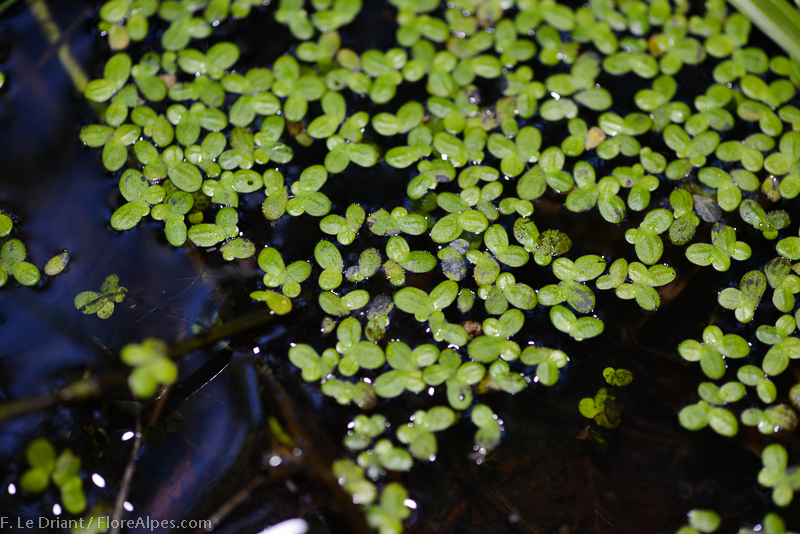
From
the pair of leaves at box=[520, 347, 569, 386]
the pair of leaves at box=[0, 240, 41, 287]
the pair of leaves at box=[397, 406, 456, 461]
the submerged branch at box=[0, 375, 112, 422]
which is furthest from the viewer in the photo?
the pair of leaves at box=[0, 240, 41, 287]

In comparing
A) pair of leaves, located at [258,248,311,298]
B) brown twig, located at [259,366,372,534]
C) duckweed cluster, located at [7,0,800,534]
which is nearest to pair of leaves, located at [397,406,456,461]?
duckweed cluster, located at [7,0,800,534]

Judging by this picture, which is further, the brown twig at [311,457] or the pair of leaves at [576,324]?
the pair of leaves at [576,324]

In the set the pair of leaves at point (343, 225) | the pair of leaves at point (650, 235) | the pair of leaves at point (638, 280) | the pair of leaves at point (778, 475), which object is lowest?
the pair of leaves at point (778, 475)

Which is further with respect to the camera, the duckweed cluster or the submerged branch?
the duckweed cluster

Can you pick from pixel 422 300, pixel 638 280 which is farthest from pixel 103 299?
pixel 638 280

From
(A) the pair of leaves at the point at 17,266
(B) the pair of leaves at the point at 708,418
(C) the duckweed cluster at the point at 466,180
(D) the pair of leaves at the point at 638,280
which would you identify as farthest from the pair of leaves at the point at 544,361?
(A) the pair of leaves at the point at 17,266

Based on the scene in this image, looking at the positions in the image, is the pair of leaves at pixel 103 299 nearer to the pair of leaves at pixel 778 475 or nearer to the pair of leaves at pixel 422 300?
the pair of leaves at pixel 422 300

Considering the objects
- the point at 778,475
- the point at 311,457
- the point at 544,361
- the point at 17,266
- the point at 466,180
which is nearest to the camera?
the point at 311,457

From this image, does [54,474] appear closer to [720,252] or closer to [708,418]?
[708,418]

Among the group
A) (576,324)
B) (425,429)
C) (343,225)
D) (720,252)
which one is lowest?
(425,429)

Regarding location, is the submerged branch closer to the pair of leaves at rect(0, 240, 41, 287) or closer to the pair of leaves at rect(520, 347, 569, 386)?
the pair of leaves at rect(0, 240, 41, 287)
